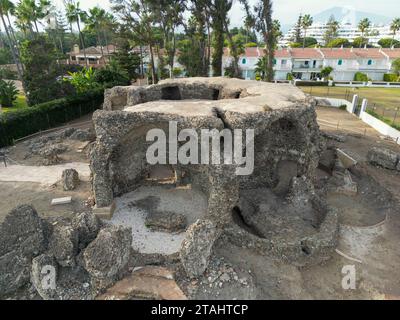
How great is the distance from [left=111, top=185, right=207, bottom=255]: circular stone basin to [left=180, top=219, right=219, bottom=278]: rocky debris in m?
2.18

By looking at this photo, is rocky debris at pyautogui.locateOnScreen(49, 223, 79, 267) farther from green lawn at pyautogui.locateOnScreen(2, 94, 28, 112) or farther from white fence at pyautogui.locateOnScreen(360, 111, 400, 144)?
green lawn at pyautogui.locateOnScreen(2, 94, 28, 112)

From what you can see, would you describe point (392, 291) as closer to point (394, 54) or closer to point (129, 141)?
point (129, 141)

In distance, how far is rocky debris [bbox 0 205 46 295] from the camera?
11039mm

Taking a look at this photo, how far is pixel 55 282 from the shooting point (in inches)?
424

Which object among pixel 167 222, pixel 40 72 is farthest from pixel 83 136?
pixel 167 222

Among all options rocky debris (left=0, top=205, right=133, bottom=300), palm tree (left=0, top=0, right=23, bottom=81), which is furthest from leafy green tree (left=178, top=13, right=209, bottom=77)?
rocky debris (left=0, top=205, right=133, bottom=300)

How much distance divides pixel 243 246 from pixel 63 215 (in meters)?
9.44

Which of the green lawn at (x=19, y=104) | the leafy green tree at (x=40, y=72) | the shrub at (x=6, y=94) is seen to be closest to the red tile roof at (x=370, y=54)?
the leafy green tree at (x=40, y=72)

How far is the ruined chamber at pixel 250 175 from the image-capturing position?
13.3 m

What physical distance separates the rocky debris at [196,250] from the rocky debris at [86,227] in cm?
409

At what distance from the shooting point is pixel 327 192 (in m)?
18.0

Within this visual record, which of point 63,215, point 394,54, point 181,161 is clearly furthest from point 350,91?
point 63,215

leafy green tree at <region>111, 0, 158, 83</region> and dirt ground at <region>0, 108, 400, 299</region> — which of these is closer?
dirt ground at <region>0, 108, 400, 299</region>
